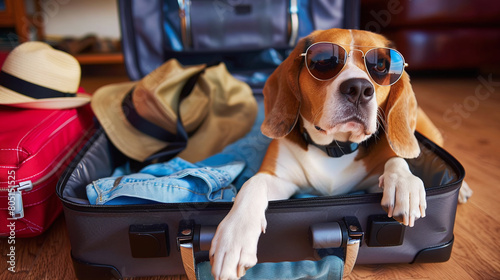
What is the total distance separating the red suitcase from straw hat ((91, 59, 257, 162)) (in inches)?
8.8

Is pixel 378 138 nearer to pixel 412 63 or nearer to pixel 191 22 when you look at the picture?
pixel 191 22

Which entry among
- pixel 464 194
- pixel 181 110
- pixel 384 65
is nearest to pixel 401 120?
pixel 384 65

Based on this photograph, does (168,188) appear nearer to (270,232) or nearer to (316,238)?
(270,232)

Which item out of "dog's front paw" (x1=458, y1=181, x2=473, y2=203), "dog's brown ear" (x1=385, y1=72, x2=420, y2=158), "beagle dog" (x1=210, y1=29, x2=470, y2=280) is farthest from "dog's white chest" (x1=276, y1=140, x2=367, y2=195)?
"dog's front paw" (x1=458, y1=181, x2=473, y2=203)

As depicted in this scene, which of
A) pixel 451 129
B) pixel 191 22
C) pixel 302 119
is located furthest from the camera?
pixel 451 129

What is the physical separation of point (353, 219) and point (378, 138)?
1.07 ft

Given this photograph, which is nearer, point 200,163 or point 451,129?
point 200,163

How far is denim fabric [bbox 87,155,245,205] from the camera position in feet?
3.21

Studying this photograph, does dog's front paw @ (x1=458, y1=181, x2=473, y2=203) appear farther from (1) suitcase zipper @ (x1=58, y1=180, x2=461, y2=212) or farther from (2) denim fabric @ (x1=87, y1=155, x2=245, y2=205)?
(2) denim fabric @ (x1=87, y1=155, x2=245, y2=205)

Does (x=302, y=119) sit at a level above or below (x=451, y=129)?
above

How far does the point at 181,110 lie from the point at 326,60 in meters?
0.77

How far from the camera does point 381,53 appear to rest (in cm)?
94

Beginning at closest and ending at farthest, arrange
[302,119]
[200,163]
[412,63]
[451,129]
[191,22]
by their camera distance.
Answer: [302,119] < [200,163] < [191,22] < [451,129] < [412,63]

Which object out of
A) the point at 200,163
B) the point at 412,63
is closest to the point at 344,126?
the point at 200,163
